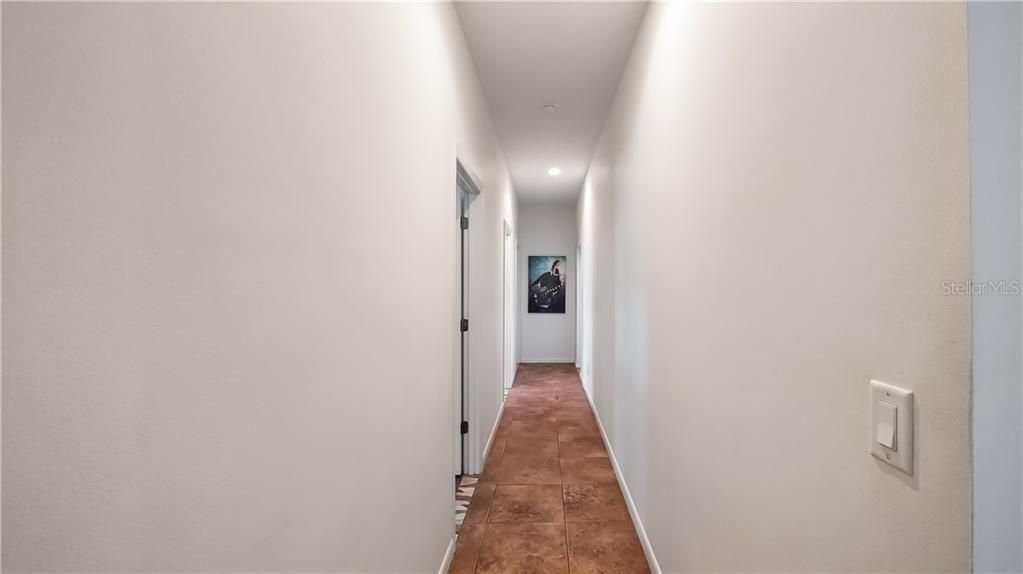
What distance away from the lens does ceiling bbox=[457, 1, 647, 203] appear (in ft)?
7.45

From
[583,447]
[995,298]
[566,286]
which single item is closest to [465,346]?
[583,447]

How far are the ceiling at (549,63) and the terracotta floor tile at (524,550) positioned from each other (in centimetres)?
279

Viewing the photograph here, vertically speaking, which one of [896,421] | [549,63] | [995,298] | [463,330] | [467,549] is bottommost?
[467,549]

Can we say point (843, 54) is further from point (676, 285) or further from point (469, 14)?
point (469, 14)

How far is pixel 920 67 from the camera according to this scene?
1.94 ft

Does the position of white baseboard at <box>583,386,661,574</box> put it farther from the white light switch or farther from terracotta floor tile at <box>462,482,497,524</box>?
the white light switch

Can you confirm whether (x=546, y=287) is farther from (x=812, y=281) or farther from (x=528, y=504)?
(x=812, y=281)

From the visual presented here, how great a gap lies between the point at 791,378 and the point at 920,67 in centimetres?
59

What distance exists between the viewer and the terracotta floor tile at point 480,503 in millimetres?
2567

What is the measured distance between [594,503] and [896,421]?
2.40m

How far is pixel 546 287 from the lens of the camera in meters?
7.71

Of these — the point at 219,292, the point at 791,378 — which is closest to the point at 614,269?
the point at 791,378

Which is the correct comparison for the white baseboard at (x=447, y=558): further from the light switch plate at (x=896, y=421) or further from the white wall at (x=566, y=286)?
the white wall at (x=566, y=286)

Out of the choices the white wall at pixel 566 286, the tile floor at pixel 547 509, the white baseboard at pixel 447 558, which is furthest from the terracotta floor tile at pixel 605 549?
the white wall at pixel 566 286
